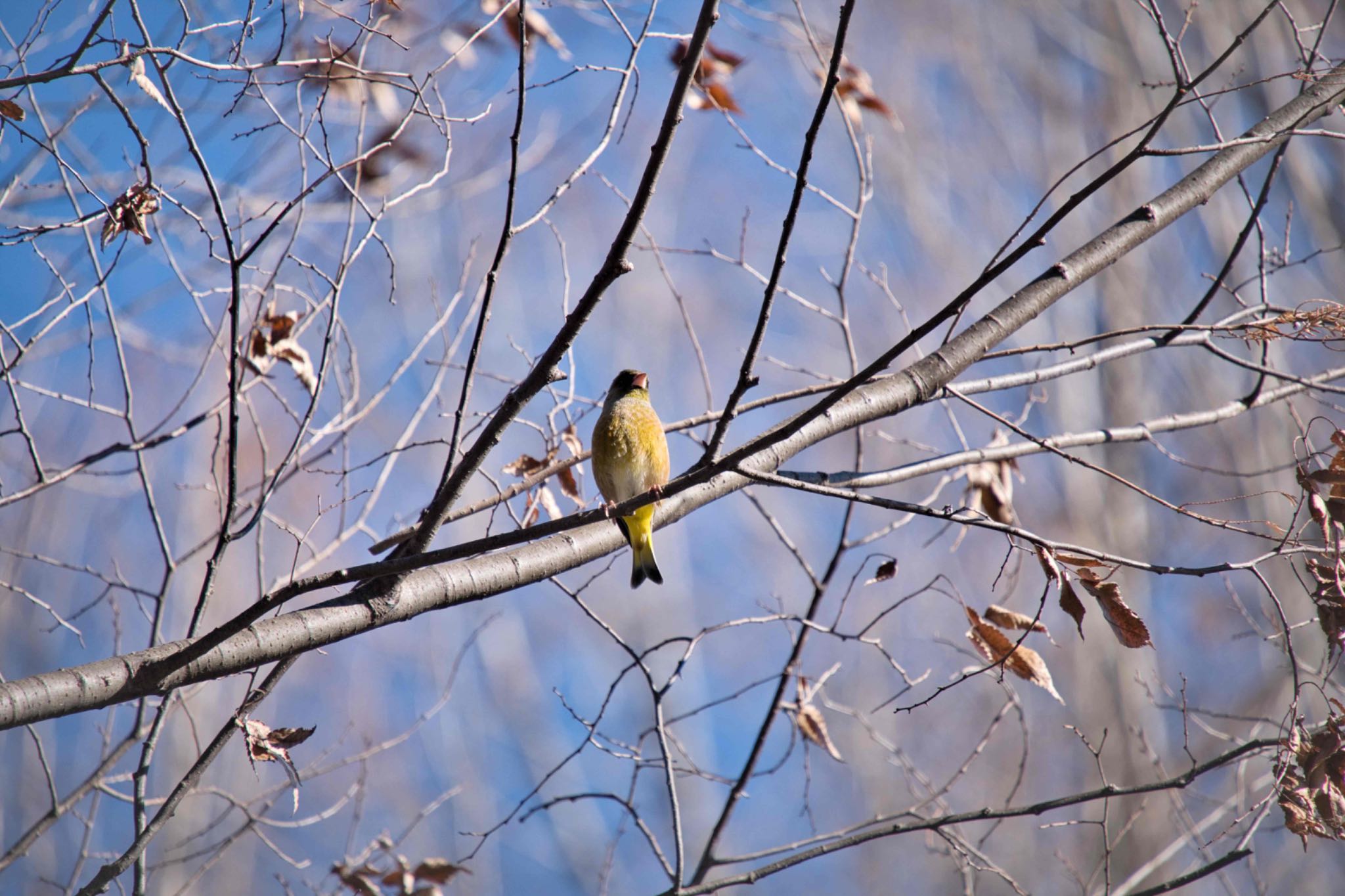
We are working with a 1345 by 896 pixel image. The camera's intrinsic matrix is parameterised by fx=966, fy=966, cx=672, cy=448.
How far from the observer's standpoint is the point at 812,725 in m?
3.26

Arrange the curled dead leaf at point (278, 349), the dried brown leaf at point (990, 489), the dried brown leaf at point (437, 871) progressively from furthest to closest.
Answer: the dried brown leaf at point (990, 489) < the dried brown leaf at point (437, 871) < the curled dead leaf at point (278, 349)

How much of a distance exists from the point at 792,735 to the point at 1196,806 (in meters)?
6.59

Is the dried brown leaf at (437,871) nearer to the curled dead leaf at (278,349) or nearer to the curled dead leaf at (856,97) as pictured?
the curled dead leaf at (278,349)

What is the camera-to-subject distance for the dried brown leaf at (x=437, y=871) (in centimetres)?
328

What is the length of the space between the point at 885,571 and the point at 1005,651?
418 millimetres

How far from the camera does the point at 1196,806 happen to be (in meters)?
8.20

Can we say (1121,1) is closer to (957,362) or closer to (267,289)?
(957,362)

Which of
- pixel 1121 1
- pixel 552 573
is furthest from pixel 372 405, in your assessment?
pixel 1121 1

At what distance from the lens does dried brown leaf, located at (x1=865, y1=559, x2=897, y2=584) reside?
113 inches

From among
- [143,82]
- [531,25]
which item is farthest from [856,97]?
[143,82]

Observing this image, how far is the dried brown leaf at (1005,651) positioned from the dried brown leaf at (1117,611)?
0.33 m

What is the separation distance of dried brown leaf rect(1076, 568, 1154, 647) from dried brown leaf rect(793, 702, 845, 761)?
114 centimetres

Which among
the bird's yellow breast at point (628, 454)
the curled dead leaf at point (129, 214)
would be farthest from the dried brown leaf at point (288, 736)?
the bird's yellow breast at point (628, 454)

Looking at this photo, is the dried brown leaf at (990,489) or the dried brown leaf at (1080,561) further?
the dried brown leaf at (990,489)
